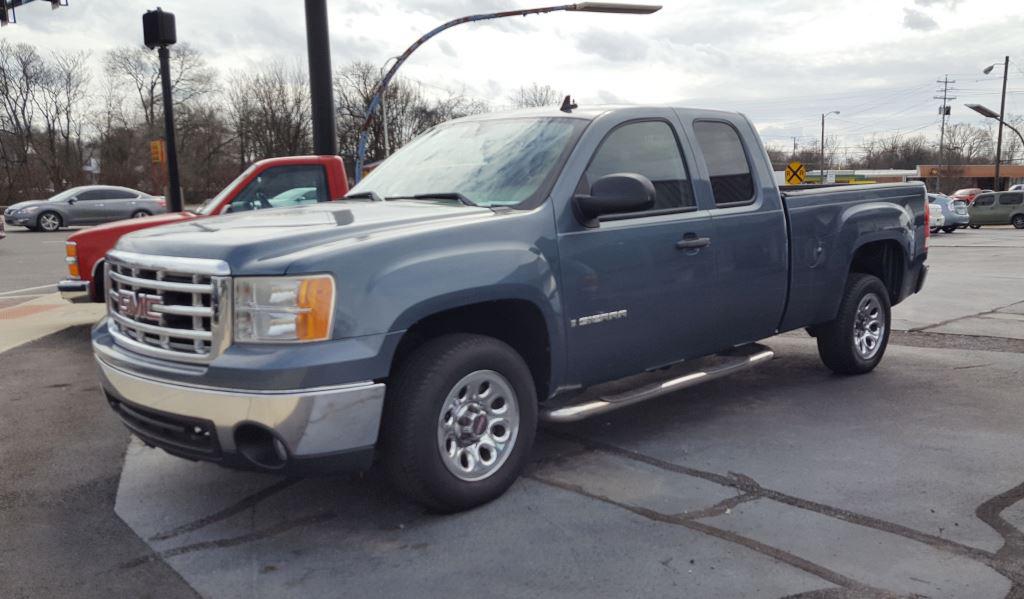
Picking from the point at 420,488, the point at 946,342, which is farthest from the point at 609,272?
the point at 946,342

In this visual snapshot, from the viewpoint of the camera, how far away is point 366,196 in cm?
504

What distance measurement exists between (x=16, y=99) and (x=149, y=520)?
7149 centimetres

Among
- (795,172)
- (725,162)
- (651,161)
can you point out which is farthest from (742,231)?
(795,172)

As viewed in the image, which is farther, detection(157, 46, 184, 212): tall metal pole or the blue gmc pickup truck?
detection(157, 46, 184, 212): tall metal pole

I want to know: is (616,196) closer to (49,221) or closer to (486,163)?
(486,163)

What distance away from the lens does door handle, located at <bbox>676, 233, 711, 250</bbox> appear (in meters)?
4.78

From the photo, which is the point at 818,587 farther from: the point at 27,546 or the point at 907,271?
the point at 907,271

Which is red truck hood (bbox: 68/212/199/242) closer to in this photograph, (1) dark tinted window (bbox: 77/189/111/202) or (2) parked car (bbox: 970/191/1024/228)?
(1) dark tinted window (bbox: 77/189/111/202)

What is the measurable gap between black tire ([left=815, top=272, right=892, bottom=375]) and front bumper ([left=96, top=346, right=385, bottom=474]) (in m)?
3.93

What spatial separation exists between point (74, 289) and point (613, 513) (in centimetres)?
655

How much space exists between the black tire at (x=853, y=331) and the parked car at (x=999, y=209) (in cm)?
3423

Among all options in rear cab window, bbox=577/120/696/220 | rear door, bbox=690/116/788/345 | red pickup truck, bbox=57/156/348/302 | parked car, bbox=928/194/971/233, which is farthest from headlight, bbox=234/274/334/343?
parked car, bbox=928/194/971/233

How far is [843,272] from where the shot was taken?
238 inches

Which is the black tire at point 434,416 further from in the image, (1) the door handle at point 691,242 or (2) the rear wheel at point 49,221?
(2) the rear wheel at point 49,221
